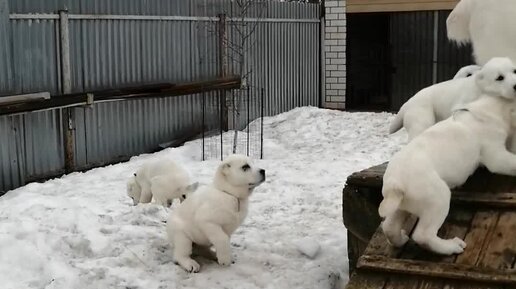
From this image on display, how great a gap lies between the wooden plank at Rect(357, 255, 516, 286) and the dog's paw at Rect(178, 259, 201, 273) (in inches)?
76.9

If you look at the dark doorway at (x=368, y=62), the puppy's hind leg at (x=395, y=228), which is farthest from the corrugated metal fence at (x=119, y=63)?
the puppy's hind leg at (x=395, y=228)

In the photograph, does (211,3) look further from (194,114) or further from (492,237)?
(492,237)

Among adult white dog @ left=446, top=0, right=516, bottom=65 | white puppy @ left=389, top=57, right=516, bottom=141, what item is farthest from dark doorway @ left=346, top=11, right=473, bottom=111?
white puppy @ left=389, top=57, right=516, bottom=141

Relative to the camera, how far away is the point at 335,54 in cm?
1719

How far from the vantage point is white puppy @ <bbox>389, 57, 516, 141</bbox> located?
518cm

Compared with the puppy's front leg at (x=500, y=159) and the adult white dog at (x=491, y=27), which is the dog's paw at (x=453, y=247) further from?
the adult white dog at (x=491, y=27)

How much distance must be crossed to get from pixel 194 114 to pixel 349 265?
7319mm

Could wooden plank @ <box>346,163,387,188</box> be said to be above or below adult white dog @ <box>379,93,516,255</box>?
below

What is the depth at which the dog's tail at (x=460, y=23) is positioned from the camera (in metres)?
6.42

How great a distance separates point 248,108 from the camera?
14445 millimetres

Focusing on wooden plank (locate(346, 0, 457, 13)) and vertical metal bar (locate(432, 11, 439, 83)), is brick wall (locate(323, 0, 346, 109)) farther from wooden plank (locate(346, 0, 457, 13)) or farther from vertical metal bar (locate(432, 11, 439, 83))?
vertical metal bar (locate(432, 11, 439, 83))

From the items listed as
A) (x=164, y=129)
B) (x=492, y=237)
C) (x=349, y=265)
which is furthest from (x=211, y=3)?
(x=492, y=237)

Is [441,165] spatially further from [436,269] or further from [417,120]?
[417,120]

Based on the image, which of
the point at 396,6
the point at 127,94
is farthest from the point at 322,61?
the point at 127,94
